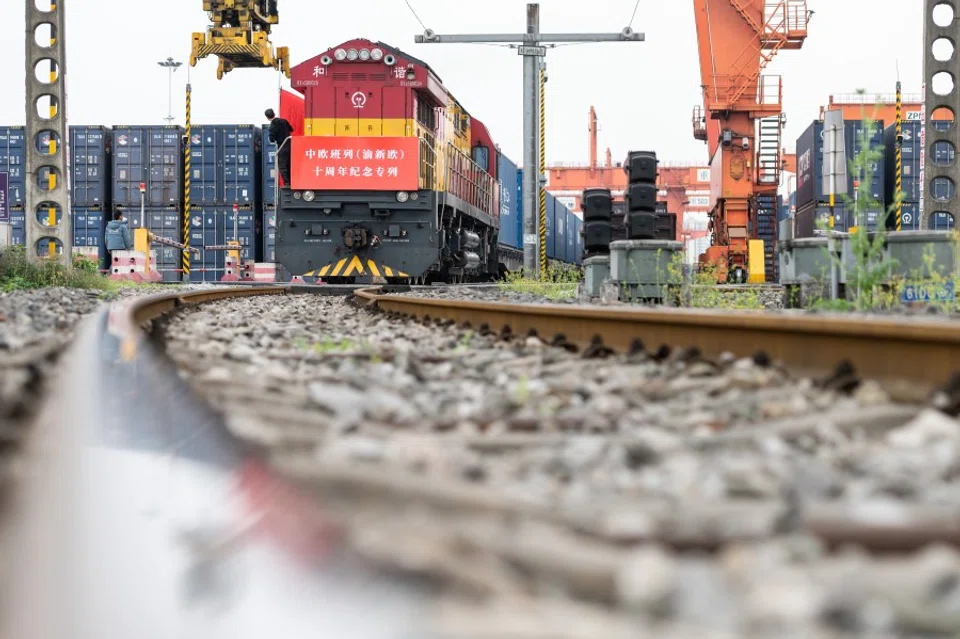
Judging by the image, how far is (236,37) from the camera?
2362 cm

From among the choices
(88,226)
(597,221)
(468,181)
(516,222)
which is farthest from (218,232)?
(597,221)

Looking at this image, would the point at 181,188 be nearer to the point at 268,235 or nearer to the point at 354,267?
the point at 268,235

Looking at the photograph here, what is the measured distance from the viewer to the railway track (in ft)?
4.17

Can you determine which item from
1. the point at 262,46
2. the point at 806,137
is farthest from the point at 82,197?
the point at 806,137

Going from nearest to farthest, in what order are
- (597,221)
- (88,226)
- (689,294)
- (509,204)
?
(689,294), (597,221), (509,204), (88,226)

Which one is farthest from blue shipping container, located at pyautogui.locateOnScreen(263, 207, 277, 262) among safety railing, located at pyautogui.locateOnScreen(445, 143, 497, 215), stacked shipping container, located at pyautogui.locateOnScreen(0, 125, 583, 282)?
safety railing, located at pyautogui.locateOnScreen(445, 143, 497, 215)

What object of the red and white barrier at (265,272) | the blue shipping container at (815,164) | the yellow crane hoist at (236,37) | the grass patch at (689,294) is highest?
the yellow crane hoist at (236,37)

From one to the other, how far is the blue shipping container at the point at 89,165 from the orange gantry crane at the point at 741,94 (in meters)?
17.3

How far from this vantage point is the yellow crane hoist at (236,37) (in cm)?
2359

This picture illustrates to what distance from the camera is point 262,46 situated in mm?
23672

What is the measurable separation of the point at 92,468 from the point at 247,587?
730 mm

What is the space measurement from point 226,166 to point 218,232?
73.8 inches

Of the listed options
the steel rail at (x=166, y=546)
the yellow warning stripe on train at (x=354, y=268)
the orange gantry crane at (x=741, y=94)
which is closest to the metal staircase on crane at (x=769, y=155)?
the orange gantry crane at (x=741, y=94)

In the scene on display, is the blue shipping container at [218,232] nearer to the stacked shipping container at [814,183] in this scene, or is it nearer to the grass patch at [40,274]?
the stacked shipping container at [814,183]
